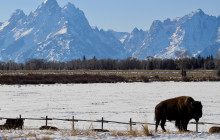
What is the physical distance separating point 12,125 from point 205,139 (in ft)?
33.2

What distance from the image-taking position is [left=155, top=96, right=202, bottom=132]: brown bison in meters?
11.1

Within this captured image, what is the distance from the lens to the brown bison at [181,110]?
1112cm

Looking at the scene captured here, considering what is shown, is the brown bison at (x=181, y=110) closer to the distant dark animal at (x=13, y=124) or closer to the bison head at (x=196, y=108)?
the bison head at (x=196, y=108)

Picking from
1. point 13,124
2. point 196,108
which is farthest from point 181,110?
point 13,124

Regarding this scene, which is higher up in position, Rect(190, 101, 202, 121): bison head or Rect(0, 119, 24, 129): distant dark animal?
Rect(190, 101, 202, 121): bison head

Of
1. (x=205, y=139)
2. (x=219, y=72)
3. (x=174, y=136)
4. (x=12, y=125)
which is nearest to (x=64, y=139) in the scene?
(x=174, y=136)

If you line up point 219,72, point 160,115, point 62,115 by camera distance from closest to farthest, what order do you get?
point 160,115 → point 62,115 → point 219,72

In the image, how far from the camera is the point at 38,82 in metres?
63.1

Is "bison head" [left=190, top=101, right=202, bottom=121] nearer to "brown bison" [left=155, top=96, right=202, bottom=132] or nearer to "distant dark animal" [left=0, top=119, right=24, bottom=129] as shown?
"brown bison" [left=155, top=96, right=202, bottom=132]

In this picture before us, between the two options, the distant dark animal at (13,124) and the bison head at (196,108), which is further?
the distant dark animal at (13,124)

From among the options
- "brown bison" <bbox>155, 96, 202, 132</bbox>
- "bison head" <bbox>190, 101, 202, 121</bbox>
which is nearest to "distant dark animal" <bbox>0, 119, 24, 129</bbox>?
"brown bison" <bbox>155, 96, 202, 132</bbox>

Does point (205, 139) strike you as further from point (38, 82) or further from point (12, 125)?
point (38, 82)

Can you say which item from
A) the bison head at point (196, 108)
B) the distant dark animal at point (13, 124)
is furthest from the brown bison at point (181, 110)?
the distant dark animal at point (13, 124)

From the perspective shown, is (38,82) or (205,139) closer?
(205,139)
